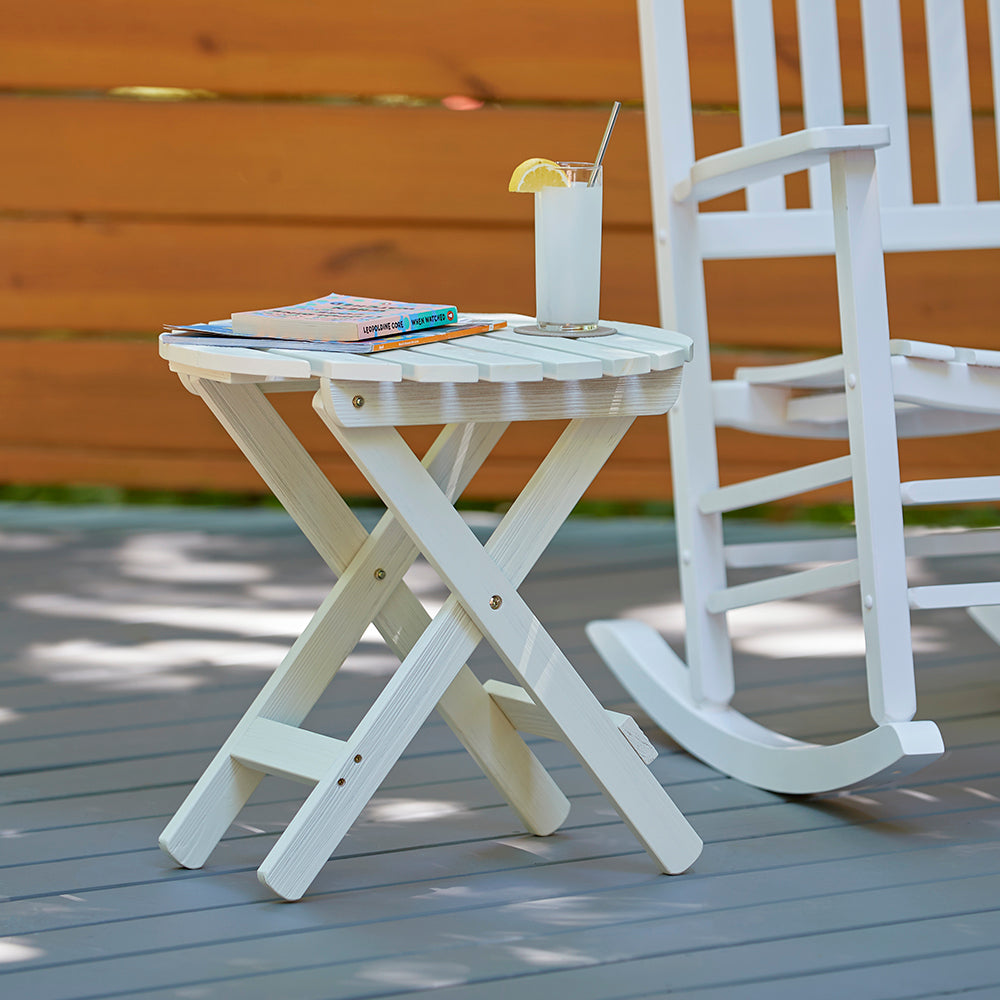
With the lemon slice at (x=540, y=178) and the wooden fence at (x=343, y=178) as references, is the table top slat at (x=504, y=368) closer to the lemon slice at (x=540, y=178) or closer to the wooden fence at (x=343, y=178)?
the lemon slice at (x=540, y=178)

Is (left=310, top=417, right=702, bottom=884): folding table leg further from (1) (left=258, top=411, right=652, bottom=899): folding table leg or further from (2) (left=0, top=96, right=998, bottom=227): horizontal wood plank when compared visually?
(2) (left=0, top=96, right=998, bottom=227): horizontal wood plank

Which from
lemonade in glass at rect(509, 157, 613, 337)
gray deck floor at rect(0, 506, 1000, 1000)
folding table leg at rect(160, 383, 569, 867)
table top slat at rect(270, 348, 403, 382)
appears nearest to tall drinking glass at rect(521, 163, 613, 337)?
lemonade in glass at rect(509, 157, 613, 337)

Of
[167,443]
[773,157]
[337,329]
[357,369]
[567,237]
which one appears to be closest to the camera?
[357,369]

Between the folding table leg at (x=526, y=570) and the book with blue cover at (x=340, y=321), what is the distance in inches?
4.3

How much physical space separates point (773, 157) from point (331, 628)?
2.04 ft

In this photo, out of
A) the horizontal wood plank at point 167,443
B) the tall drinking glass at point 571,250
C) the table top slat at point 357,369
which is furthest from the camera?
the horizontal wood plank at point 167,443

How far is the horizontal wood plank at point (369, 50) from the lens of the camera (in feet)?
8.61

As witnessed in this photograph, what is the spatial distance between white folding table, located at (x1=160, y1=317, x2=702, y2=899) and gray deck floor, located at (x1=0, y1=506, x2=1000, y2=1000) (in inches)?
2.5

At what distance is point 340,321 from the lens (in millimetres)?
1221

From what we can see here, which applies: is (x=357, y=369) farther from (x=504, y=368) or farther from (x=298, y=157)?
(x=298, y=157)

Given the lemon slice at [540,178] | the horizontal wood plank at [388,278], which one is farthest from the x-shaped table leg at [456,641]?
the horizontal wood plank at [388,278]

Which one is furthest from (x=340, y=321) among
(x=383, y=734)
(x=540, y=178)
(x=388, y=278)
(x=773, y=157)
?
(x=388, y=278)

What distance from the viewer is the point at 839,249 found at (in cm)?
138

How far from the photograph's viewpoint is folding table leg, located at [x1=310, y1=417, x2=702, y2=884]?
1161 mm
